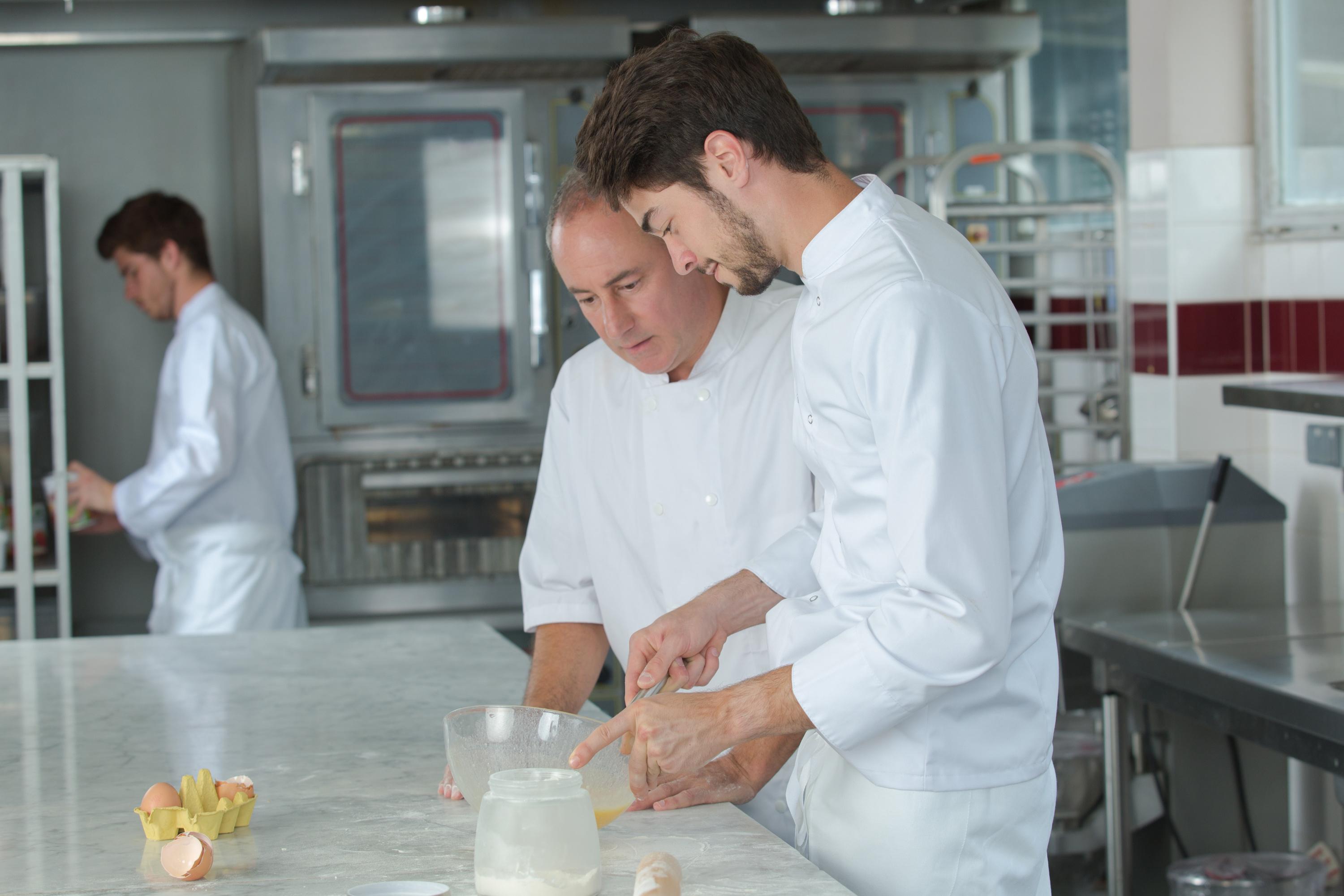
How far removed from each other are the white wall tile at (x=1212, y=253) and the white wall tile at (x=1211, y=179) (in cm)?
4

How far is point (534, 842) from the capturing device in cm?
104

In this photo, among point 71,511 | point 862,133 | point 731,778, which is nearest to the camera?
point 731,778

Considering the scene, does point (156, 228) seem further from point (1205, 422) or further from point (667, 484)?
point (1205, 422)

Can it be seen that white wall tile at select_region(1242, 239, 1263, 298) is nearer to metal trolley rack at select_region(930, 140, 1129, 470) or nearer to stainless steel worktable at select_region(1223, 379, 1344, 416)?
metal trolley rack at select_region(930, 140, 1129, 470)

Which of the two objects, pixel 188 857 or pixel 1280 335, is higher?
pixel 1280 335

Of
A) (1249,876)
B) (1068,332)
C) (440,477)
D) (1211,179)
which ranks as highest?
(1211,179)

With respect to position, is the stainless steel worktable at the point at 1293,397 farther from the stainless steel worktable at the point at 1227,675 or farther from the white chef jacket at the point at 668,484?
the white chef jacket at the point at 668,484

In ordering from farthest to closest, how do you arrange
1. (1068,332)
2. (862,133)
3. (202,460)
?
(1068,332), (862,133), (202,460)

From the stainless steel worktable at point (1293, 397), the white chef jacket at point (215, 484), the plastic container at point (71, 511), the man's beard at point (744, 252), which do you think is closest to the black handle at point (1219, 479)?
the stainless steel worktable at point (1293, 397)

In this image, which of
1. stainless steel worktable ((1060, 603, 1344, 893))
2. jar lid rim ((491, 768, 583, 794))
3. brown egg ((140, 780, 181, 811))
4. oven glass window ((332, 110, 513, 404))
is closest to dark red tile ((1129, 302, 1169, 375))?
stainless steel worktable ((1060, 603, 1344, 893))

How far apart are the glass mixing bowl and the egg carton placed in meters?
0.19

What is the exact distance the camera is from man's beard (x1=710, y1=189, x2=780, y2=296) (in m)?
1.29

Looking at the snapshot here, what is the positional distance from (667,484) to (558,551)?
0.17 metres

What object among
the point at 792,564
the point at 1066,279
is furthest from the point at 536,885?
the point at 1066,279
